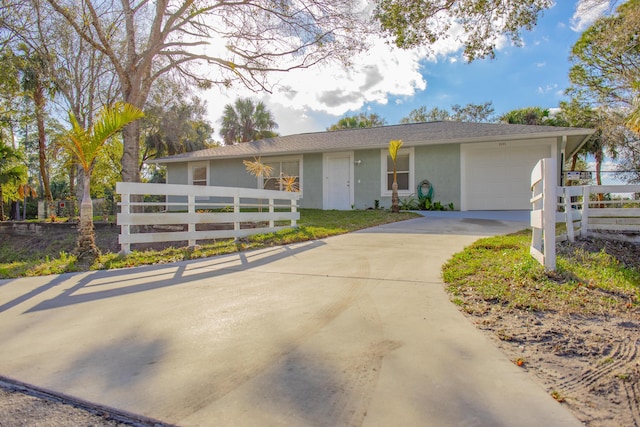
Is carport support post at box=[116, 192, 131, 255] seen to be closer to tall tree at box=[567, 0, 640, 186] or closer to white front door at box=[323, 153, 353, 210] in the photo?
white front door at box=[323, 153, 353, 210]

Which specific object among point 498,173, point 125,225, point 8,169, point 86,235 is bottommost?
point 86,235

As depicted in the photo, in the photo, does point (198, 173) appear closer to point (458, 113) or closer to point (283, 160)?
point (283, 160)

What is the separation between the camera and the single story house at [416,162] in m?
12.8

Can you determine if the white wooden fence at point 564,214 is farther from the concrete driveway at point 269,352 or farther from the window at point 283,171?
the window at point 283,171

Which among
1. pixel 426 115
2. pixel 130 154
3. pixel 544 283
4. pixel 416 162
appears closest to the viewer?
pixel 544 283

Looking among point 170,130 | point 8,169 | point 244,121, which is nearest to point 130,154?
point 8,169

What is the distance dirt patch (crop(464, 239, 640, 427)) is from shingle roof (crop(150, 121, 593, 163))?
34.5ft

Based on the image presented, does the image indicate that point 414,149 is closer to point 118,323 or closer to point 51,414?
point 118,323

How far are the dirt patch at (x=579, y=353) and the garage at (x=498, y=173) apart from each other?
1085 centimetres

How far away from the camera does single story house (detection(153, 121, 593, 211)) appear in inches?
503

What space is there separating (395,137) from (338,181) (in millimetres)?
2864

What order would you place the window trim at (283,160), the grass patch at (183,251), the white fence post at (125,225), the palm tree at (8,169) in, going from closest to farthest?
1. the grass patch at (183,251)
2. the white fence post at (125,225)
3. the window trim at (283,160)
4. the palm tree at (8,169)

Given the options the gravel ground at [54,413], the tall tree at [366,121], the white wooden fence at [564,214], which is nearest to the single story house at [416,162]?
the white wooden fence at [564,214]

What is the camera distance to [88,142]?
5766mm
